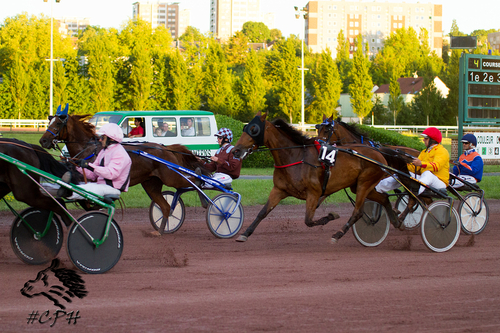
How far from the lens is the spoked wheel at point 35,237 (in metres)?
6.00

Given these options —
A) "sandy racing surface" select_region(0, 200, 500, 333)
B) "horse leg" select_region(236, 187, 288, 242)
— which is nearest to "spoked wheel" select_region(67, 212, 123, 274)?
"sandy racing surface" select_region(0, 200, 500, 333)

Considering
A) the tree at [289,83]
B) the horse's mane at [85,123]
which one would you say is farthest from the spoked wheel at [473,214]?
the tree at [289,83]

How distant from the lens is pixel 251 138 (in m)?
7.09

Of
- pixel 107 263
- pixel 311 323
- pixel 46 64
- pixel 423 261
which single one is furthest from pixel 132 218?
pixel 46 64

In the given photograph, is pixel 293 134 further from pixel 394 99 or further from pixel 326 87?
pixel 394 99

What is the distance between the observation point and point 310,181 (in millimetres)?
7152

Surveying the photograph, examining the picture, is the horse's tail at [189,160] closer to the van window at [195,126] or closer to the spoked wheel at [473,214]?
the spoked wheel at [473,214]

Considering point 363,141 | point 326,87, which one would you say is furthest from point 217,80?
point 363,141

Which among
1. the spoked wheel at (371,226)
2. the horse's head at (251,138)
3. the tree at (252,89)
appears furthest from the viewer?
the tree at (252,89)

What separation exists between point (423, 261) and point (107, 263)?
337 cm

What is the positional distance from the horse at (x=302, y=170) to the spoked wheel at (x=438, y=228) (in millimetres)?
805

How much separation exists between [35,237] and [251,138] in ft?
8.79

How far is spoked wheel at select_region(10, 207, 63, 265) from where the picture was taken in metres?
6.00

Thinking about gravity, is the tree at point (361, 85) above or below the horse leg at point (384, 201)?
above
